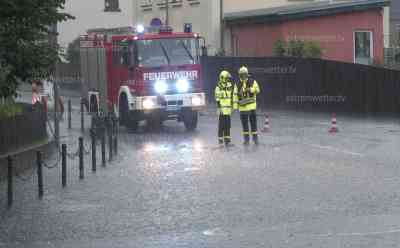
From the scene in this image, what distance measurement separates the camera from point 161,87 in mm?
26859

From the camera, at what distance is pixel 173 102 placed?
2686cm

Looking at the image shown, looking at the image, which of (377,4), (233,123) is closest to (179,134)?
(233,123)

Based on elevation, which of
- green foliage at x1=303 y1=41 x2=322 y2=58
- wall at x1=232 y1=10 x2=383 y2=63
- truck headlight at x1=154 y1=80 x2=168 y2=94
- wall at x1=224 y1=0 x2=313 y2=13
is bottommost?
truck headlight at x1=154 y1=80 x2=168 y2=94

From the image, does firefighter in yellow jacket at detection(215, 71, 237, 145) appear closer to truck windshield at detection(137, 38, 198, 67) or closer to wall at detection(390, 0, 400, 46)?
truck windshield at detection(137, 38, 198, 67)

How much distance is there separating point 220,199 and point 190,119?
45.0 feet

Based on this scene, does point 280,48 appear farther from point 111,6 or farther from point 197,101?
point 111,6

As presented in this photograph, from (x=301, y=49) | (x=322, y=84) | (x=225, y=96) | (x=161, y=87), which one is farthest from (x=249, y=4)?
(x=225, y=96)

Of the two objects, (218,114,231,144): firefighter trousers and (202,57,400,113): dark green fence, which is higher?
(202,57,400,113): dark green fence

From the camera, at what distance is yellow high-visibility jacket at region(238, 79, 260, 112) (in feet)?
72.7

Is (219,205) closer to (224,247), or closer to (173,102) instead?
(224,247)

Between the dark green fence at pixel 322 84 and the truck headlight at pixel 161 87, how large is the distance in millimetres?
8105

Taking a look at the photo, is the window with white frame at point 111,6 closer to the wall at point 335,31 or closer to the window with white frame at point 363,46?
the wall at point 335,31

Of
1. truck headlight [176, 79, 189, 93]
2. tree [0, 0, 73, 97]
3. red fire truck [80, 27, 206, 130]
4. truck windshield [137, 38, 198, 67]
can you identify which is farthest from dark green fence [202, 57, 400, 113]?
tree [0, 0, 73, 97]

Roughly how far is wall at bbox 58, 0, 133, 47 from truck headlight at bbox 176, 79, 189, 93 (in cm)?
4054
